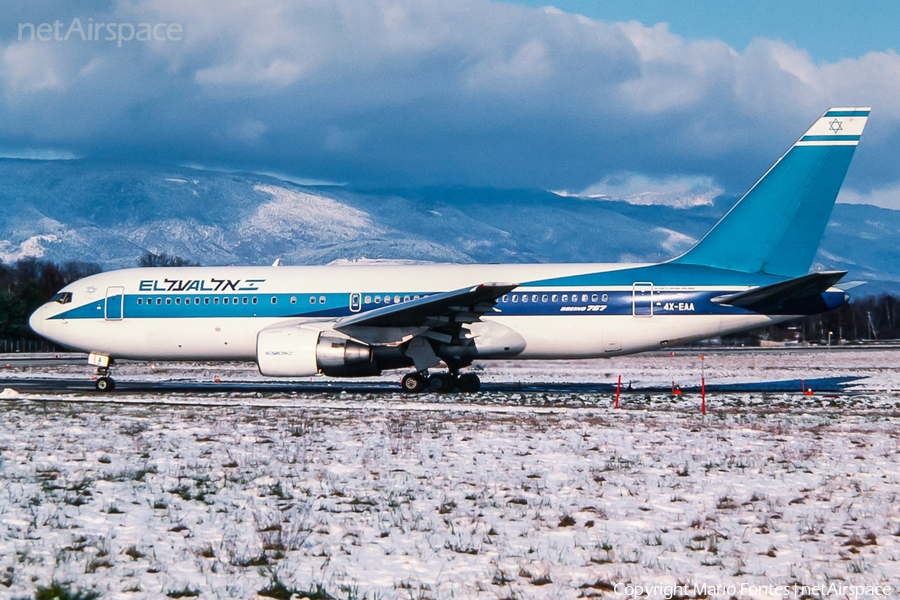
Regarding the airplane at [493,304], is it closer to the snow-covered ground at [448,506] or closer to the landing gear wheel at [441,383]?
the landing gear wheel at [441,383]

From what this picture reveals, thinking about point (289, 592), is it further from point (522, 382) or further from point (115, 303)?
point (522, 382)

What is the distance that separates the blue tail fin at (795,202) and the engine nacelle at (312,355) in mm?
9596

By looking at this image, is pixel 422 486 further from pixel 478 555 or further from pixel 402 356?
pixel 402 356

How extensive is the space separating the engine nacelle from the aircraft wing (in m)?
0.50

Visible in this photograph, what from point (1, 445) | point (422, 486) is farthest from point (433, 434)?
point (1, 445)

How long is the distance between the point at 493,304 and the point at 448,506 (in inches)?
474

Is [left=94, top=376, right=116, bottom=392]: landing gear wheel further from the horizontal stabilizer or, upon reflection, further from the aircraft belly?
the horizontal stabilizer

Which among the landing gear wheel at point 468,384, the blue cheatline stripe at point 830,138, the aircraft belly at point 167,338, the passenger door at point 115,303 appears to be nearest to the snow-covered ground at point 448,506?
the landing gear wheel at point 468,384

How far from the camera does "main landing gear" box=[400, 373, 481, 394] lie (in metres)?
20.0

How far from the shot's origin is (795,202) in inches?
784

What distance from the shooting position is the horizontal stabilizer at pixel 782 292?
17548mm

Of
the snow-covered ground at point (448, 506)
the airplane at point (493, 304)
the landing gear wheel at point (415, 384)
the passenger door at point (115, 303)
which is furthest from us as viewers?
the passenger door at point (115, 303)

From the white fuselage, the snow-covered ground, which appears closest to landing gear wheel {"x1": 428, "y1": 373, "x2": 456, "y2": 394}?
the white fuselage

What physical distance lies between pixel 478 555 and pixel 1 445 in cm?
737
